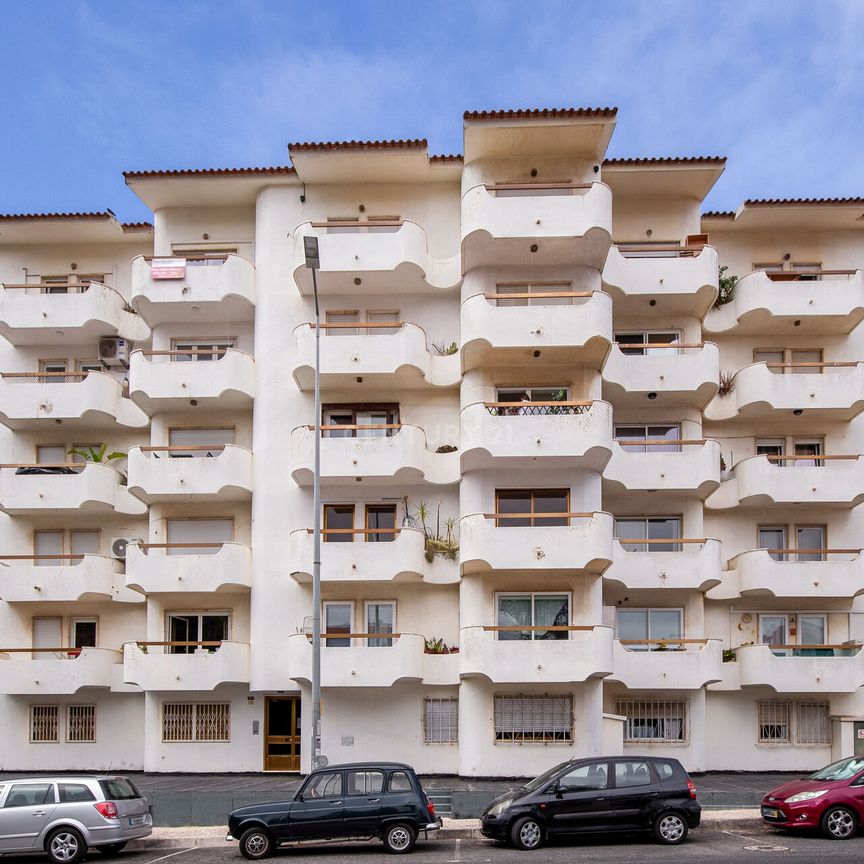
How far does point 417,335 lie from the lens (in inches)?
1101

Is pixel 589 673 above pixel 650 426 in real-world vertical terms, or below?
below

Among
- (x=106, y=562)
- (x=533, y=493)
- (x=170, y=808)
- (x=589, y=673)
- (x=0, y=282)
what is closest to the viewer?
(x=170, y=808)

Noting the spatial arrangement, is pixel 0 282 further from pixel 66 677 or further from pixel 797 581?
pixel 797 581

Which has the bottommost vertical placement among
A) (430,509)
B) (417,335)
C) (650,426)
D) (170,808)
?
(170,808)

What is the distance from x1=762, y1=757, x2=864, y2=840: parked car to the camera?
18.0 m

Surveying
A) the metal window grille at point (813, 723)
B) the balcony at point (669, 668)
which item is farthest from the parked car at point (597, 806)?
the metal window grille at point (813, 723)

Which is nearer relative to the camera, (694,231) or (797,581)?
(797,581)

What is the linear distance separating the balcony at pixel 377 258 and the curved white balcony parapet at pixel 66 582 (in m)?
10.1

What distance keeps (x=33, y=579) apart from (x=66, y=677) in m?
3.05

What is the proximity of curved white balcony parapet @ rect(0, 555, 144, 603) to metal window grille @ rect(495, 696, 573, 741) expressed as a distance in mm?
11265

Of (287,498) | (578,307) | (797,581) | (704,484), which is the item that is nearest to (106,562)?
(287,498)

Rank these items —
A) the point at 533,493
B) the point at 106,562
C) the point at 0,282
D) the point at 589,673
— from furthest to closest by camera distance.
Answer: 1. the point at 0,282
2. the point at 106,562
3. the point at 533,493
4. the point at 589,673

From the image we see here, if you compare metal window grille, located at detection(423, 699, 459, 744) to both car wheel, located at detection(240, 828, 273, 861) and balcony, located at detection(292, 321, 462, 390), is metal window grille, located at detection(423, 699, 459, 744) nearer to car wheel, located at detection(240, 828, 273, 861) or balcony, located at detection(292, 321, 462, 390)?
balcony, located at detection(292, 321, 462, 390)

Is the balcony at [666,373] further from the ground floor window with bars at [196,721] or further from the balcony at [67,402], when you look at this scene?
the ground floor window with bars at [196,721]
